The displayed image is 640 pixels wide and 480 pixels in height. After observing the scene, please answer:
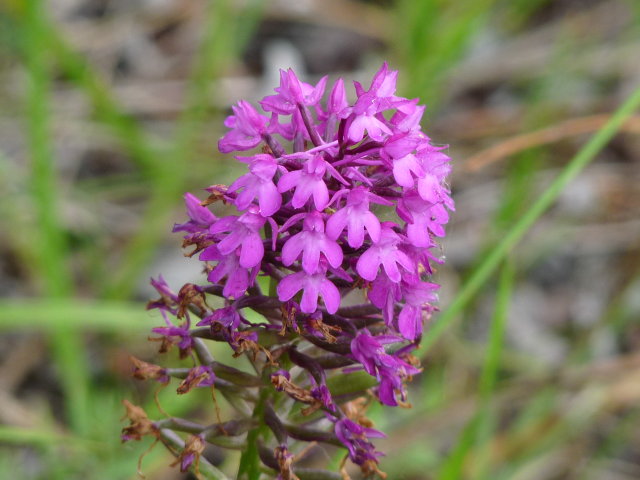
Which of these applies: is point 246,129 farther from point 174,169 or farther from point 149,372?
point 174,169

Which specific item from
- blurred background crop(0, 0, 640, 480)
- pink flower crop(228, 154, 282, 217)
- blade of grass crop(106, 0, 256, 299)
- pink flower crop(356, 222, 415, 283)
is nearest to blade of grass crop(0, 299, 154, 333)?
blurred background crop(0, 0, 640, 480)

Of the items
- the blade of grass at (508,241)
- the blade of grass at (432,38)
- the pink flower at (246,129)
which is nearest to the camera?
the pink flower at (246,129)

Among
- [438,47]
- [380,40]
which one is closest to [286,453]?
[438,47]

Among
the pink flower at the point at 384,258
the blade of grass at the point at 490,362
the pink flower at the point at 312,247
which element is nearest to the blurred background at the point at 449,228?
the blade of grass at the point at 490,362

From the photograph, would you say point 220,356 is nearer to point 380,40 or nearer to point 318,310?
point 318,310

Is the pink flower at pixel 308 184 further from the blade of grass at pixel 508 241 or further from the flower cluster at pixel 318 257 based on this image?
the blade of grass at pixel 508 241

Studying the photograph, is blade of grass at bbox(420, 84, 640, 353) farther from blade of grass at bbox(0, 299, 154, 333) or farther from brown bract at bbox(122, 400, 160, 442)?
blade of grass at bbox(0, 299, 154, 333)
